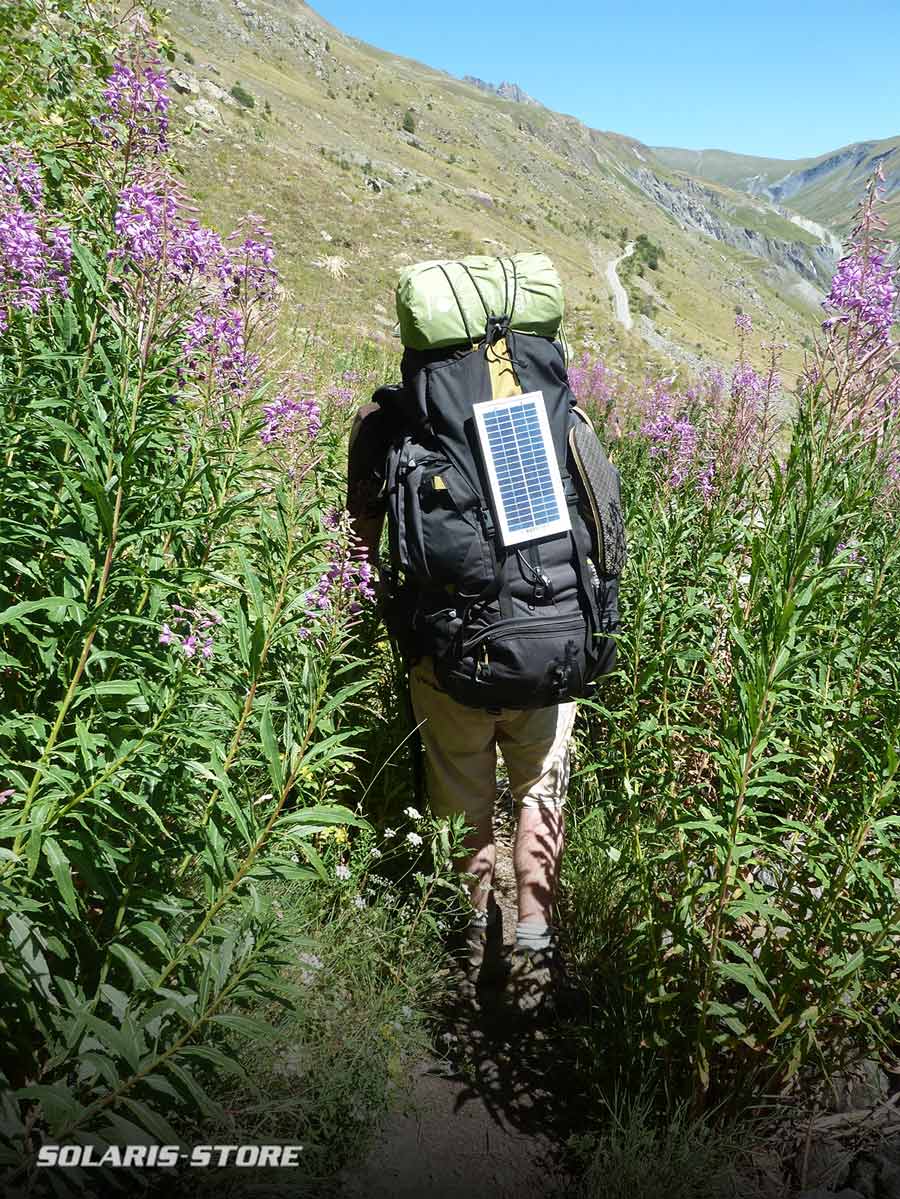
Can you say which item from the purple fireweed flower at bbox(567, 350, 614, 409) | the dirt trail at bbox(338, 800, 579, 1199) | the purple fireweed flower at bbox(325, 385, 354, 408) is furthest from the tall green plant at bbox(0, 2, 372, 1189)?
the purple fireweed flower at bbox(567, 350, 614, 409)

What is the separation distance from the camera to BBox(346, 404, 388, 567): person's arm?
11.0ft

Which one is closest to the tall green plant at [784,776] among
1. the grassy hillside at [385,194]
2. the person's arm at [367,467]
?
the grassy hillside at [385,194]

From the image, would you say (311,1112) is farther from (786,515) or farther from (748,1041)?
(786,515)

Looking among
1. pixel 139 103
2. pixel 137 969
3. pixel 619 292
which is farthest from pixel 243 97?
pixel 137 969

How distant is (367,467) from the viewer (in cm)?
338

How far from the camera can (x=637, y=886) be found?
2916 mm

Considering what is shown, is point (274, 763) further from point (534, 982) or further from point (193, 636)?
point (534, 982)

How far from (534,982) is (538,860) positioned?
488mm

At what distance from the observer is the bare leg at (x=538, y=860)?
3428mm

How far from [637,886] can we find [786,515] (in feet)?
4.55

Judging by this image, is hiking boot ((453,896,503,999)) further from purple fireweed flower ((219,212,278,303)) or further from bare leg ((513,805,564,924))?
purple fireweed flower ((219,212,278,303))

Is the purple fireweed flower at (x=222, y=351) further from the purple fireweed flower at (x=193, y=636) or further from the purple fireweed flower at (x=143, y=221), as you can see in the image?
the purple fireweed flower at (x=193, y=636)

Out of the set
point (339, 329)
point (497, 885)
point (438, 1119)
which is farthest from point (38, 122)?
point (339, 329)

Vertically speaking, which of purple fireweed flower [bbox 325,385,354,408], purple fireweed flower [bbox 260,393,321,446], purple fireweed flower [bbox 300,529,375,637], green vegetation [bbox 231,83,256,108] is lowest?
purple fireweed flower [bbox 300,529,375,637]
